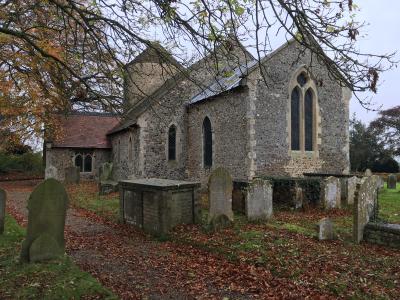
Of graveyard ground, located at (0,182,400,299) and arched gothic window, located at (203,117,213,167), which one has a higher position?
arched gothic window, located at (203,117,213,167)

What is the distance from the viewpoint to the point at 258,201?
1059cm

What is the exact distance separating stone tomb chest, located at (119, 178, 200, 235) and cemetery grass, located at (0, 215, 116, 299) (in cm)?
276

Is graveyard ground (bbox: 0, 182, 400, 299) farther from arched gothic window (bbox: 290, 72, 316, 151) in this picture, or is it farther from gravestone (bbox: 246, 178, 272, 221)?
arched gothic window (bbox: 290, 72, 316, 151)

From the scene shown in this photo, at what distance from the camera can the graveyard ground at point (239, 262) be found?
5629 millimetres

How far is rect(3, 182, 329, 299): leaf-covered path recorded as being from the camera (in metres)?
5.61

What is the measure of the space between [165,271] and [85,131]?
23.4m

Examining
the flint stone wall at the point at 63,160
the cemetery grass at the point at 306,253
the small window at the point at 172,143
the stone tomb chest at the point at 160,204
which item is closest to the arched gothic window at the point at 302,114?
the cemetery grass at the point at 306,253

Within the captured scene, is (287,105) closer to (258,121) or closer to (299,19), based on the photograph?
(258,121)

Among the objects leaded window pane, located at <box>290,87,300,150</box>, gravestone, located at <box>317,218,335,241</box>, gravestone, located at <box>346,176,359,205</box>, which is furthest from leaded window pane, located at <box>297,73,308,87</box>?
gravestone, located at <box>317,218,335,241</box>

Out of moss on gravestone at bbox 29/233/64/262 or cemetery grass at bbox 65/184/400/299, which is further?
moss on gravestone at bbox 29/233/64/262

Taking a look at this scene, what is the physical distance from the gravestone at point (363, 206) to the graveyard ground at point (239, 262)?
311 mm

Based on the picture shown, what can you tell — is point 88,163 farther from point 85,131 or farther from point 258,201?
point 258,201

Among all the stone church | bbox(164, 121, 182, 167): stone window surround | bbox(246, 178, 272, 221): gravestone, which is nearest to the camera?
bbox(246, 178, 272, 221): gravestone

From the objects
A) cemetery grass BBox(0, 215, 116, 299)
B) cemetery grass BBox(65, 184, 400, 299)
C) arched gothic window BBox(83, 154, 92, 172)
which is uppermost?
arched gothic window BBox(83, 154, 92, 172)
